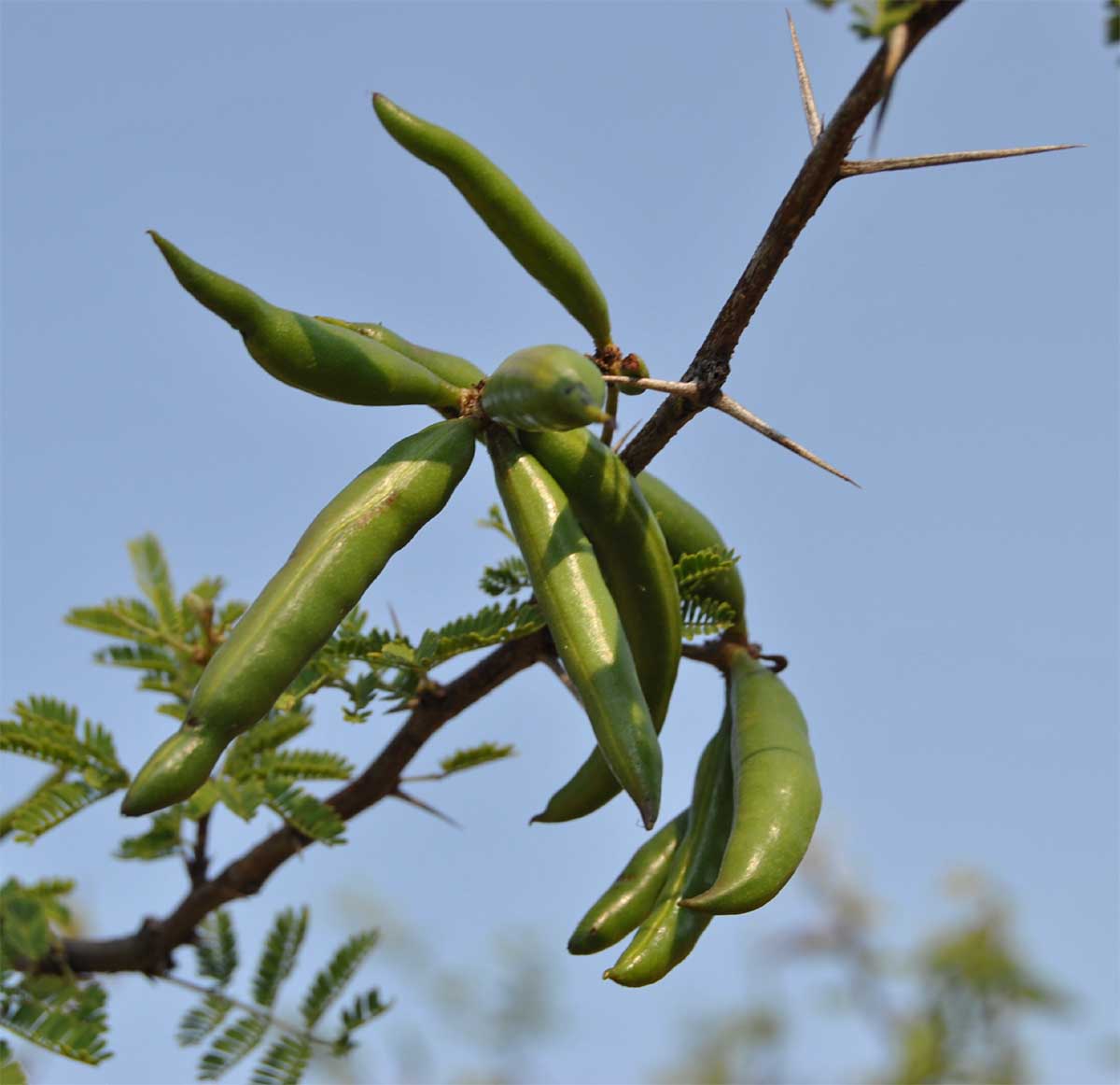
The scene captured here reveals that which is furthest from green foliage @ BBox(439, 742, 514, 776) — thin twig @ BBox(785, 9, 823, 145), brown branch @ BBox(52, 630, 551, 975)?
thin twig @ BBox(785, 9, 823, 145)

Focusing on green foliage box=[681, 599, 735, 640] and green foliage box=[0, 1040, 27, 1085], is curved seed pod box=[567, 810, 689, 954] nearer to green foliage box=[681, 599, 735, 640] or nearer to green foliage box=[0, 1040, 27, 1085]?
green foliage box=[681, 599, 735, 640]

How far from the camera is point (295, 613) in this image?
6.91 ft

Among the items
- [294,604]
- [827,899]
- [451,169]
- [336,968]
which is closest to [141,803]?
[294,604]

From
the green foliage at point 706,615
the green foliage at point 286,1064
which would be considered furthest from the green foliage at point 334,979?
the green foliage at point 706,615

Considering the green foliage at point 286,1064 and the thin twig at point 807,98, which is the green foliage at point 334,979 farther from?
the thin twig at point 807,98

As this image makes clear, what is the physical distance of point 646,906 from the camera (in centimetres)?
256

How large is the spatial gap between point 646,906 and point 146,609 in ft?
6.60

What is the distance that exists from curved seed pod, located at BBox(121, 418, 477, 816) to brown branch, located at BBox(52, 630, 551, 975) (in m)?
0.67

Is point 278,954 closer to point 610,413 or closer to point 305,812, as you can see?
point 305,812

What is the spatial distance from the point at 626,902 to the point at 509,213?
1397 mm

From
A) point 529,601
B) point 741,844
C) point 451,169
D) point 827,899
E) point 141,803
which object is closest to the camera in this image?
point 141,803

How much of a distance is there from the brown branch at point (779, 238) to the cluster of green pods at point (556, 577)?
17 cm

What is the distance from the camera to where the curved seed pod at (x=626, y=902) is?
2516 millimetres

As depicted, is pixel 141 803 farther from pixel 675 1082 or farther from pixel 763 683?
pixel 675 1082
